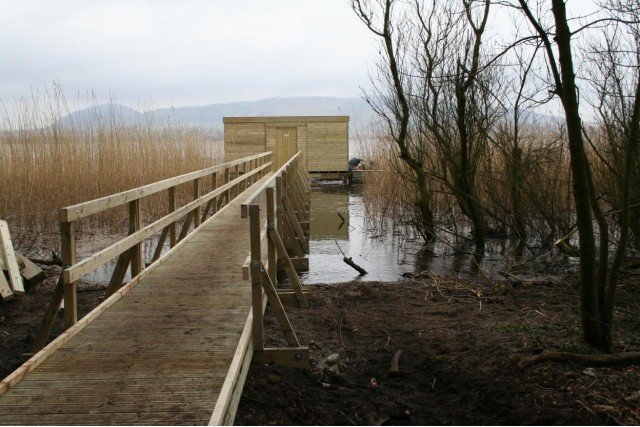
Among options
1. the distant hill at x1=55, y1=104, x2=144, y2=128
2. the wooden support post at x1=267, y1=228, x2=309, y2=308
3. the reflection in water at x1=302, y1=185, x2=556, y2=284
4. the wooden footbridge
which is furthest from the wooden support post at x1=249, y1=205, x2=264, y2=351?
the distant hill at x1=55, y1=104, x2=144, y2=128

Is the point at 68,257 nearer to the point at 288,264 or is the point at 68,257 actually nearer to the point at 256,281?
the point at 256,281

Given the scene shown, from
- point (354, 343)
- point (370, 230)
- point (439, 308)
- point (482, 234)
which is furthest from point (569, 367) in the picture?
point (370, 230)

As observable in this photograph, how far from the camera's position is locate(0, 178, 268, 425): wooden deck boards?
10.5ft

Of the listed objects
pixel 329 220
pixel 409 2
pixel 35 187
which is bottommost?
pixel 329 220

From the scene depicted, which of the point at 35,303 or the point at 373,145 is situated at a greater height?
the point at 373,145

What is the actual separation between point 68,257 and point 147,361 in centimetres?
103

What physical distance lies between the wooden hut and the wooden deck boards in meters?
19.5

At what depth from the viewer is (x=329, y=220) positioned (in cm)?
1593

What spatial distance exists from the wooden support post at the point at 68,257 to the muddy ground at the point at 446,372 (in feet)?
4.12

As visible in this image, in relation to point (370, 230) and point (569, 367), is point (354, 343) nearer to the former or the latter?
point (569, 367)

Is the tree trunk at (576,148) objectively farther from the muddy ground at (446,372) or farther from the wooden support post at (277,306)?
the wooden support post at (277,306)

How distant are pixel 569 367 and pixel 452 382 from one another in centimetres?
77

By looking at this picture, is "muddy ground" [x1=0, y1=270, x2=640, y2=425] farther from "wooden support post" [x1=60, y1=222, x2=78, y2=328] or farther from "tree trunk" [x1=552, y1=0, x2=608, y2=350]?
"tree trunk" [x1=552, y1=0, x2=608, y2=350]

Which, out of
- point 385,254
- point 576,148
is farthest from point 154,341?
point 385,254
